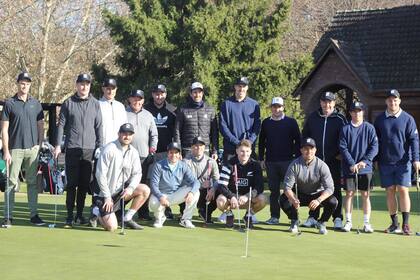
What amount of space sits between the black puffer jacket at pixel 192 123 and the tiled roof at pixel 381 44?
17.2 meters

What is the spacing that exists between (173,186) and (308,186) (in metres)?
1.93

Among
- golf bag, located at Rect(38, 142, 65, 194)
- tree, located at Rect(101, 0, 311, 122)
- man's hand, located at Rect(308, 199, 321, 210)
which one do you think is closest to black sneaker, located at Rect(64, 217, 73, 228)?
man's hand, located at Rect(308, 199, 321, 210)

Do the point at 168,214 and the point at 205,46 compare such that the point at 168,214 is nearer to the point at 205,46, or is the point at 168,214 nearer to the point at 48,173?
the point at 48,173

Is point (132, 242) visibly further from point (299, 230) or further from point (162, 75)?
point (162, 75)

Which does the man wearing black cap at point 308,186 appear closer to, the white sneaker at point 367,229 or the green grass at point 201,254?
the green grass at point 201,254

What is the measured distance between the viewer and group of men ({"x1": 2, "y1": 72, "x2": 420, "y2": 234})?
11906 millimetres

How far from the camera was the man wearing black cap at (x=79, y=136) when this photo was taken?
39.1ft

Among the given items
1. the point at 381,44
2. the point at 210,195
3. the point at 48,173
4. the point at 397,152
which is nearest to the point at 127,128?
the point at 210,195

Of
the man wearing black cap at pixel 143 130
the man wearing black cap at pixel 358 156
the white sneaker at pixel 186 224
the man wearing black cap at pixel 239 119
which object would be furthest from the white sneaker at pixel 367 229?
the man wearing black cap at pixel 143 130

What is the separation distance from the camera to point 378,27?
31953mm

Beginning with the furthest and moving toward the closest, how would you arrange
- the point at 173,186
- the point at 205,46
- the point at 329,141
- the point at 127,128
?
1. the point at 205,46
2. the point at 173,186
3. the point at 329,141
4. the point at 127,128

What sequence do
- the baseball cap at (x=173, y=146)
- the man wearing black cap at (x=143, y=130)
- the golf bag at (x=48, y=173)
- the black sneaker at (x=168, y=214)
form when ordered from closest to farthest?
the baseball cap at (x=173, y=146), the man wearing black cap at (x=143, y=130), the black sneaker at (x=168, y=214), the golf bag at (x=48, y=173)

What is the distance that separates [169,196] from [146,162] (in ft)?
2.34

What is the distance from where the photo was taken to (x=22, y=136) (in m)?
12.0
